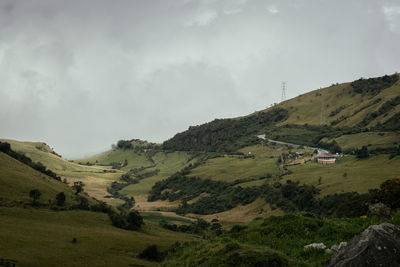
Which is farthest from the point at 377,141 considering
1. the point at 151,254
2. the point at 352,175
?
the point at 151,254

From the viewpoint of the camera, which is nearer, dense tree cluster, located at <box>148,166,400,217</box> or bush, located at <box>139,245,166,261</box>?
bush, located at <box>139,245,166,261</box>

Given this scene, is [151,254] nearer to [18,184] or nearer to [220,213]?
[18,184]

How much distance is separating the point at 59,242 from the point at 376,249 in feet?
172

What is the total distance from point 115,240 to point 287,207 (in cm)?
7846

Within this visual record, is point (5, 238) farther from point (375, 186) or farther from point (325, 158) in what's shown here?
point (325, 158)

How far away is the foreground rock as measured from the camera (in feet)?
45.0

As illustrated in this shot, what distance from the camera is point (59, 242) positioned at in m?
54.9

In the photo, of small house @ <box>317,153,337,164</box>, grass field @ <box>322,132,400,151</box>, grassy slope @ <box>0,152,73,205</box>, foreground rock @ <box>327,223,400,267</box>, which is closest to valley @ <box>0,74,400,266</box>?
grassy slope @ <box>0,152,73,205</box>

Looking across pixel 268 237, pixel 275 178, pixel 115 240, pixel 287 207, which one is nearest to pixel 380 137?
pixel 275 178

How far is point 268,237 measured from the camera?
25.7 metres

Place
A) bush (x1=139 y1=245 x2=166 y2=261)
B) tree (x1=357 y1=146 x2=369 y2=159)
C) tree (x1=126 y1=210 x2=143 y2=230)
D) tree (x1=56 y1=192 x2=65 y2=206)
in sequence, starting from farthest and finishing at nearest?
tree (x1=357 y1=146 x2=369 y2=159)
tree (x1=126 y1=210 x2=143 y2=230)
tree (x1=56 y1=192 x2=65 y2=206)
bush (x1=139 y1=245 x2=166 y2=261)

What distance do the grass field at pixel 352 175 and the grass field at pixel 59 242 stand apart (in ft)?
237

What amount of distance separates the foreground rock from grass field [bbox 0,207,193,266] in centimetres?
3940

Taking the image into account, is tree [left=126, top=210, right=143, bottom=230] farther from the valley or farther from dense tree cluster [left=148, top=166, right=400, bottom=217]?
dense tree cluster [left=148, top=166, right=400, bottom=217]
